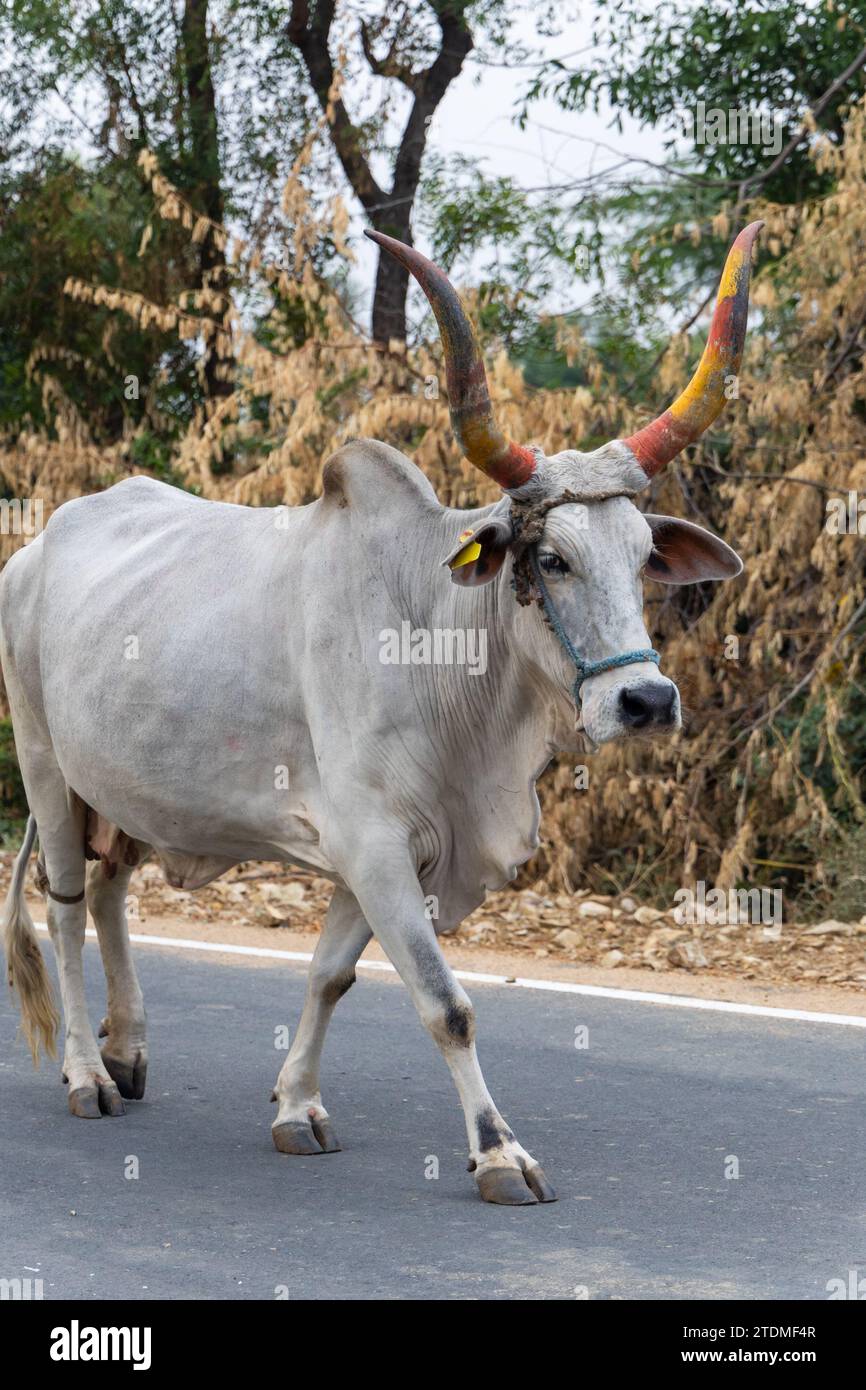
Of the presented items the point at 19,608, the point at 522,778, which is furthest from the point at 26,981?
→ the point at 522,778

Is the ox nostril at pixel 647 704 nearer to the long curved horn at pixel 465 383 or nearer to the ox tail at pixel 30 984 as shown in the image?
the long curved horn at pixel 465 383

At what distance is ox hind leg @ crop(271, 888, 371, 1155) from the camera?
16.9ft

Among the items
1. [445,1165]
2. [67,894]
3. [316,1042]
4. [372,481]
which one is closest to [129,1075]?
[67,894]

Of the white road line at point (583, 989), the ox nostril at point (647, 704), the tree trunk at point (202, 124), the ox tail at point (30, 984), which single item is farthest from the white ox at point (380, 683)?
the tree trunk at point (202, 124)

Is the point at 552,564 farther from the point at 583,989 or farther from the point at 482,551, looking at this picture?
the point at 583,989

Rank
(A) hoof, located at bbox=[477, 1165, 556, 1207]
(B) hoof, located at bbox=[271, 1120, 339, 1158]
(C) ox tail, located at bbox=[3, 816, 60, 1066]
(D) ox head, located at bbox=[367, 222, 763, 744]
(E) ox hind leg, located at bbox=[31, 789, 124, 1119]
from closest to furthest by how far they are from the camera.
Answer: (D) ox head, located at bbox=[367, 222, 763, 744] → (A) hoof, located at bbox=[477, 1165, 556, 1207] → (B) hoof, located at bbox=[271, 1120, 339, 1158] → (E) ox hind leg, located at bbox=[31, 789, 124, 1119] → (C) ox tail, located at bbox=[3, 816, 60, 1066]

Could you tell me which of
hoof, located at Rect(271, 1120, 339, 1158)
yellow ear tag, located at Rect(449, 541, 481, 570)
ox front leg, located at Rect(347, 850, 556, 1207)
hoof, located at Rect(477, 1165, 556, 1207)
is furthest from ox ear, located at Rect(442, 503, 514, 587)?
hoof, located at Rect(271, 1120, 339, 1158)

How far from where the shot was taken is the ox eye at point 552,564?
4.59m

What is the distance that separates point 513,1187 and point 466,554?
1580 millimetres

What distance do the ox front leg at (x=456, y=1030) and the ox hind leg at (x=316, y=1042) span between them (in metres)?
0.52

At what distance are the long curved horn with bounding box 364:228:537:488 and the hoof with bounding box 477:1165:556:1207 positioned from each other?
1732 mm

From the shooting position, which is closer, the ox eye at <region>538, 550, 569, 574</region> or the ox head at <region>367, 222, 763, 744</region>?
the ox head at <region>367, 222, 763, 744</region>

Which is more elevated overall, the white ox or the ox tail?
the white ox

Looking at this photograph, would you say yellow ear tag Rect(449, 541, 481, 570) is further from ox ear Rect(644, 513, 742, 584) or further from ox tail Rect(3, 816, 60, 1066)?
ox tail Rect(3, 816, 60, 1066)
